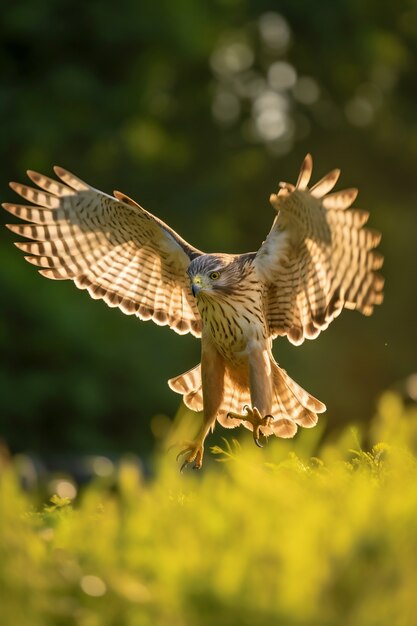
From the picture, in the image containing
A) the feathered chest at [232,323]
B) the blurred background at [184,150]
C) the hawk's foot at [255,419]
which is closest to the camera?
the hawk's foot at [255,419]

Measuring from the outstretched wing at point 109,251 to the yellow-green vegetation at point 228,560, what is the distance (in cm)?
422

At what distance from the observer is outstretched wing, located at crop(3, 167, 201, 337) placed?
7.25 metres

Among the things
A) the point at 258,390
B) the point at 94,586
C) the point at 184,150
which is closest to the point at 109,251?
the point at 258,390

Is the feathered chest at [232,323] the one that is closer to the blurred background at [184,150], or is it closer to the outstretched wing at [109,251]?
the outstretched wing at [109,251]

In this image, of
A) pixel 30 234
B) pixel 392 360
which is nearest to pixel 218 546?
pixel 30 234

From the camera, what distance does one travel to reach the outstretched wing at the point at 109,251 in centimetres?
725

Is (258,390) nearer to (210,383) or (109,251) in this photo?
(210,383)

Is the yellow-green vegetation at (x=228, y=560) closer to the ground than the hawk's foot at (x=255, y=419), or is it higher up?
higher up

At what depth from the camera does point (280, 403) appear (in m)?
6.89

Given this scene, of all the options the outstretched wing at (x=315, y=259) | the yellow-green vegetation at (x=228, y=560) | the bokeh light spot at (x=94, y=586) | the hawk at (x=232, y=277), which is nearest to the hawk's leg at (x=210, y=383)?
the hawk at (x=232, y=277)

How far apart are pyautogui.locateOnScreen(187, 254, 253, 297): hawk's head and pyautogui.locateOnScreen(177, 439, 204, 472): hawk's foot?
64 centimetres

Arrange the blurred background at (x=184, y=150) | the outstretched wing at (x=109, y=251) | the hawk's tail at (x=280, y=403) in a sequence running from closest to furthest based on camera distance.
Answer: the hawk's tail at (x=280, y=403) → the outstretched wing at (x=109, y=251) → the blurred background at (x=184, y=150)

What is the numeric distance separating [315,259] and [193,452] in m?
1.03

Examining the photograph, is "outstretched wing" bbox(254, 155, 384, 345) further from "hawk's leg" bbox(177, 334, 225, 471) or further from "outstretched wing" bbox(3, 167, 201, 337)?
"outstretched wing" bbox(3, 167, 201, 337)
